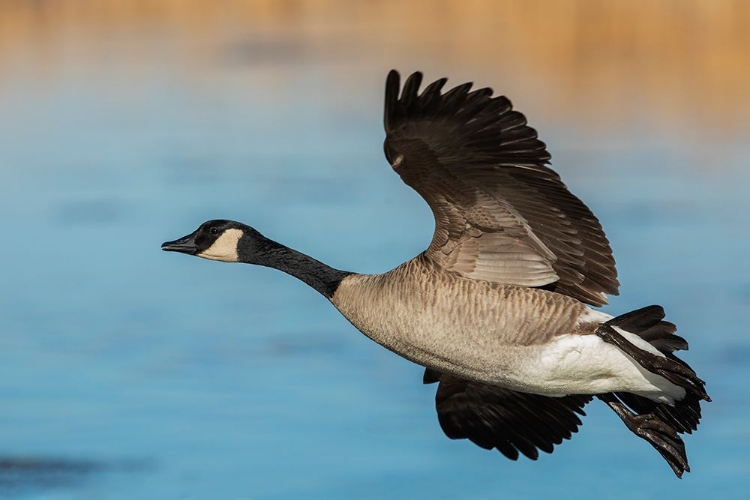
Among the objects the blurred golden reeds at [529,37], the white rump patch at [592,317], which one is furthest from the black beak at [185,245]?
the blurred golden reeds at [529,37]

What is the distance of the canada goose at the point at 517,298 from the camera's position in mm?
6047

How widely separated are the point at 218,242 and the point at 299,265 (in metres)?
0.54

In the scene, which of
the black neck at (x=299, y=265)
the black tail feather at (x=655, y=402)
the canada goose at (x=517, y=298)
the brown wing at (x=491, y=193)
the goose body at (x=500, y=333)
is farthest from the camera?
the black neck at (x=299, y=265)

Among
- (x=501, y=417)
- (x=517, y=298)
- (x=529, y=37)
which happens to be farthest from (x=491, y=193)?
(x=529, y=37)

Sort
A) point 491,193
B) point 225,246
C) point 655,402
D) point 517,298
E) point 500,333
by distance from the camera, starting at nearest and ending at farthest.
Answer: point 491,193 → point 500,333 → point 517,298 → point 655,402 → point 225,246

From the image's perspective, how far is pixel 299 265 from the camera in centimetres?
711

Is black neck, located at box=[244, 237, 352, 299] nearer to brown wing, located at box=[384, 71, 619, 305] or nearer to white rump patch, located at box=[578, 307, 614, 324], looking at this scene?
brown wing, located at box=[384, 71, 619, 305]

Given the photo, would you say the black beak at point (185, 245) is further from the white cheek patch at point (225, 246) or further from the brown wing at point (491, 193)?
the brown wing at point (491, 193)

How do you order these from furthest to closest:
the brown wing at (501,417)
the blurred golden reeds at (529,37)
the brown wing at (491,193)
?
the blurred golden reeds at (529,37) < the brown wing at (501,417) < the brown wing at (491,193)

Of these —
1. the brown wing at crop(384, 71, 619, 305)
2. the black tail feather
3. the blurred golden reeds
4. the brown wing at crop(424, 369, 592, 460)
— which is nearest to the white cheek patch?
the brown wing at crop(424, 369, 592, 460)

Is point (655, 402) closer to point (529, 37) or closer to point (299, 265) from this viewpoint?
point (299, 265)

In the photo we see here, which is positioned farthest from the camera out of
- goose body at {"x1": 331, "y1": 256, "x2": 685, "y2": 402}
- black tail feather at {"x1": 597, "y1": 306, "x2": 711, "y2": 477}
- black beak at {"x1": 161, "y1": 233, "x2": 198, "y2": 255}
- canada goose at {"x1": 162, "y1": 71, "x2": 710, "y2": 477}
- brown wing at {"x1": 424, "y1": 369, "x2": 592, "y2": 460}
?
black beak at {"x1": 161, "y1": 233, "x2": 198, "y2": 255}

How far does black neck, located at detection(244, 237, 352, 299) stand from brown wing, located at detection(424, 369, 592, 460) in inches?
31.7

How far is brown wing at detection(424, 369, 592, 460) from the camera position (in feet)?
23.7
